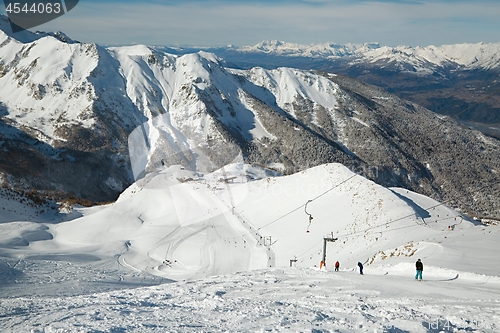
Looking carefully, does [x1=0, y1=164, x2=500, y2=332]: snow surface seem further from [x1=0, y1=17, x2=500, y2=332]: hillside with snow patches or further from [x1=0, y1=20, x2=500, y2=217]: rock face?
[x1=0, y1=20, x2=500, y2=217]: rock face

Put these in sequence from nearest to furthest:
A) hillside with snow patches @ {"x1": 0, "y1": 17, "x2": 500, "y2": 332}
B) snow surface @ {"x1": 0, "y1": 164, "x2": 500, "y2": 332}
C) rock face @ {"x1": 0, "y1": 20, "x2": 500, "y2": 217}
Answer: snow surface @ {"x1": 0, "y1": 164, "x2": 500, "y2": 332}
hillside with snow patches @ {"x1": 0, "y1": 17, "x2": 500, "y2": 332}
rock face @ {"x1": 0, "y1": 20, "x2": 500, "y2": 217}

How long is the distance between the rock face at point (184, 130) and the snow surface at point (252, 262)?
34.5 m

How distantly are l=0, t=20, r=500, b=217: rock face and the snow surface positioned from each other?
Answer: 113 feet

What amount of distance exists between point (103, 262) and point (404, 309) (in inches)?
624

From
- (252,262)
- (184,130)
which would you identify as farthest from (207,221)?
(184,130)

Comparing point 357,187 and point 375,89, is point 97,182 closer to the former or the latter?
point 357,187

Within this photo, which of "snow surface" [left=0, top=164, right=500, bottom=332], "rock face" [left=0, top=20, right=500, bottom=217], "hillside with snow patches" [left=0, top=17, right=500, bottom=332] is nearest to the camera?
"snow surface" [left=0, top=164, right=500, bottom=332]

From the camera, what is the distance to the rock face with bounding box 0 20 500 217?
222 feet

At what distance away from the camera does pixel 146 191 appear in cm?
3334

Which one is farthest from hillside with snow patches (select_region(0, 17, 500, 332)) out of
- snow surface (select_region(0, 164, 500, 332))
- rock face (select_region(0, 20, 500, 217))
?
rock face (select_region(0, 20, 500, 217))

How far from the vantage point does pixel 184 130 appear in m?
84.9

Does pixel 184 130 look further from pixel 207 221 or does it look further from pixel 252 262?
pixel 252 262

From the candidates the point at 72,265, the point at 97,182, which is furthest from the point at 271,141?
the point at 72,265

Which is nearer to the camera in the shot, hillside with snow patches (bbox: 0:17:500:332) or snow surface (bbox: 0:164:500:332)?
snow surface (bbox: 0:164:500:332)
